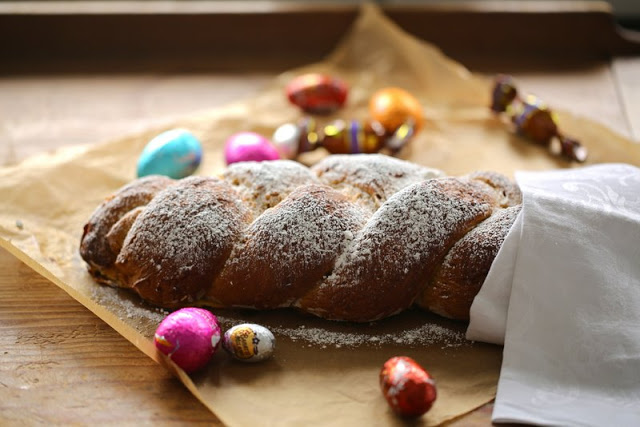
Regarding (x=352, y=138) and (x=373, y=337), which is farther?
(x=352, y=138)

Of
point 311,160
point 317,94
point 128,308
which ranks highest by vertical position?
point 317,94

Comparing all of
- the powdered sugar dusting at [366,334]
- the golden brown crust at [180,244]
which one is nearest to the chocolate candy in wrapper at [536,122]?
the powdered sugar dusting at [366,334]

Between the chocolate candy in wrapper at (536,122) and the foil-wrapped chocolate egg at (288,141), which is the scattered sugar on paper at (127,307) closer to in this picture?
the foil-wrapped chocolate egg at (288,141)

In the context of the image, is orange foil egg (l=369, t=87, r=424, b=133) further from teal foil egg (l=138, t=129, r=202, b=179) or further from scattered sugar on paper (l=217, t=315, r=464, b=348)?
scattered sugar on paper (l=217, t=315, r=464, b=348)

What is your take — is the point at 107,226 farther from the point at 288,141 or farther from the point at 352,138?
the point at 352,138

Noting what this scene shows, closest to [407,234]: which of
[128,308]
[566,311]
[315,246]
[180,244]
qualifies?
[315,246]

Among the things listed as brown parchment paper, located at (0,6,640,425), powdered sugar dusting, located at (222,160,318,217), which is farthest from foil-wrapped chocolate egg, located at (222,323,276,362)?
powdered sugar dusting, located at (222,160,318,217)
